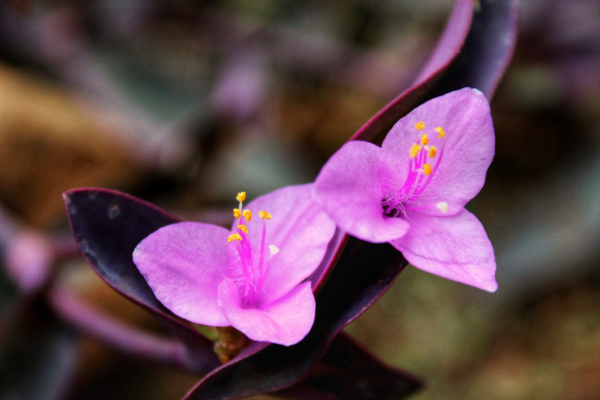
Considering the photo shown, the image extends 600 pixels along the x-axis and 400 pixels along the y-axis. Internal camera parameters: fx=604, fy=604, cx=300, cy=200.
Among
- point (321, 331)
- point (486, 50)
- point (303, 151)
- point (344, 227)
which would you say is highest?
point (486, 50)

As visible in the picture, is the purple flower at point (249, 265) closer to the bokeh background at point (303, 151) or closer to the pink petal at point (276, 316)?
the pink petal at point (276, 316)

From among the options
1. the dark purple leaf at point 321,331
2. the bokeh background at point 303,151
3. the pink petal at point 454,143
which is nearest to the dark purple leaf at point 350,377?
the dark purple leaf at point 321,331

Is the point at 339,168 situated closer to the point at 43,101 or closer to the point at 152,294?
the point at 152,294

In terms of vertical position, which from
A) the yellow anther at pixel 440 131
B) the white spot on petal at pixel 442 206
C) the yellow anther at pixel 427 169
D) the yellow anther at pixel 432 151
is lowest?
the white spot on petal at pixel 442 206

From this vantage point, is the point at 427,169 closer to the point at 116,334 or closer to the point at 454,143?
the point at 454,143

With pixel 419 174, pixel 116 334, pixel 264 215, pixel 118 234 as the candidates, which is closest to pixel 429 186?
pixel 419 174
